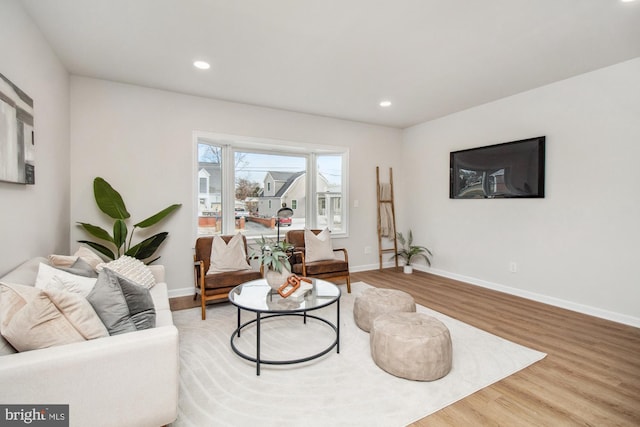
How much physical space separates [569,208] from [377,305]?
270 centimetres

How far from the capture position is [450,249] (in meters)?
5.08

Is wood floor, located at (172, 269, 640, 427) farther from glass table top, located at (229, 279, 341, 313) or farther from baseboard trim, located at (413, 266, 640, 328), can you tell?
glass table top, located at (229, 279, 341, 313)

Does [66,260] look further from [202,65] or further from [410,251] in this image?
[410,251]

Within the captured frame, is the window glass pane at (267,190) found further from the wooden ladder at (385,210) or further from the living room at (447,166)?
the wooden ladder at (385,210)

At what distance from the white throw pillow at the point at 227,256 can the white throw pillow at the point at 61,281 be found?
1765mm

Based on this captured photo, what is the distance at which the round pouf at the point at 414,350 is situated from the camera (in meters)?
2.09

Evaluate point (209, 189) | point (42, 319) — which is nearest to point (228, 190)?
point (209, 189)

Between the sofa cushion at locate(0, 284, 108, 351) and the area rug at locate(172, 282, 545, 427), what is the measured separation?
775 millimetres

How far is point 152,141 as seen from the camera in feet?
12.8

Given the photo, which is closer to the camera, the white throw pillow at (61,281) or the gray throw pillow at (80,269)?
the white throw pillow at (61,281)

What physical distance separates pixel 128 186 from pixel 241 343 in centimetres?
251

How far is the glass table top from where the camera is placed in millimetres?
2345

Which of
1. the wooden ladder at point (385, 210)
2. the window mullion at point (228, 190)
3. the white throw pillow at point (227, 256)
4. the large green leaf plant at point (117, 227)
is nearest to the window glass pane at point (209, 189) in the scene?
the window mullion at point (228, 190)

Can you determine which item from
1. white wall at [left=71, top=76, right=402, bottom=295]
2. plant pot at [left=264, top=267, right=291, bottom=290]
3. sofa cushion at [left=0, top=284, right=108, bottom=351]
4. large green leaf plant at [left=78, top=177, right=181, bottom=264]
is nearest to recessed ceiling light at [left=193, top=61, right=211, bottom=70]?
white wall at [left=71, top=76, right=402, bottom=295]
